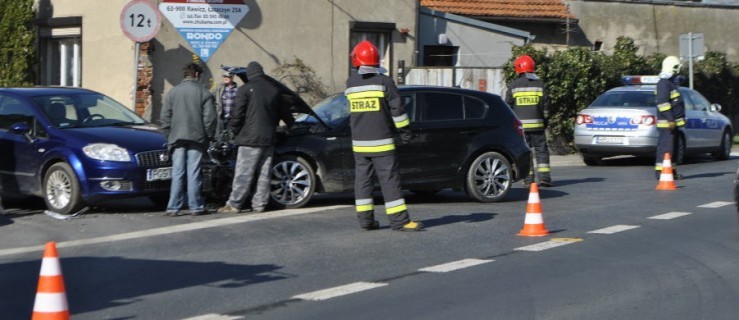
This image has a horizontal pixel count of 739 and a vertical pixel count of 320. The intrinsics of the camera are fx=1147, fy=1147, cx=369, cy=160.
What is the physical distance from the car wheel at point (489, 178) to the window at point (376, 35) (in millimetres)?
10467

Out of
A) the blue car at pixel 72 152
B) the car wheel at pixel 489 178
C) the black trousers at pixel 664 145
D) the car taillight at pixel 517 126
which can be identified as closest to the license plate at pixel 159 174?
the blue car at pixel 72 152

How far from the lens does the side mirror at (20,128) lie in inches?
519

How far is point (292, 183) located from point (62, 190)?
2.61 meters

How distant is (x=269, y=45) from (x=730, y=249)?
1420cm

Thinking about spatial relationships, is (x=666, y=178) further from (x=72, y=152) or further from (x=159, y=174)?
(x=72, y=152)

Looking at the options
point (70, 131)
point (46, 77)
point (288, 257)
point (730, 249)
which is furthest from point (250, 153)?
point (46, 77)

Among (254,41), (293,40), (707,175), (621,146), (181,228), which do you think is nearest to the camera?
(181,228)

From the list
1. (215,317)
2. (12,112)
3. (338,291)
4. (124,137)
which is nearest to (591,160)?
(124,137)

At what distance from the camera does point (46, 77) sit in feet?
77.0

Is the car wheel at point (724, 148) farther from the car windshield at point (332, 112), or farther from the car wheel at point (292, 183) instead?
the car wheel at point (292, 183)

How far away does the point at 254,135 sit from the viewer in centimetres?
1301

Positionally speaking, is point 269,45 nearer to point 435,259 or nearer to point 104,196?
point 104,196

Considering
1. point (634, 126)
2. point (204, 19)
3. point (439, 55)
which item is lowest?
point (634, 126)

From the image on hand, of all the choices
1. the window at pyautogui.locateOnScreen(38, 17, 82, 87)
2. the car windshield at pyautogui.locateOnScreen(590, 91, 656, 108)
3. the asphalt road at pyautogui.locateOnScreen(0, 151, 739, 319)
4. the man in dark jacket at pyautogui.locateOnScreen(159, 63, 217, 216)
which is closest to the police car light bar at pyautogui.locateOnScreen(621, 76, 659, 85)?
the car windshield at pyautogui.locateOnScreen(590, 91, 656, 108)
